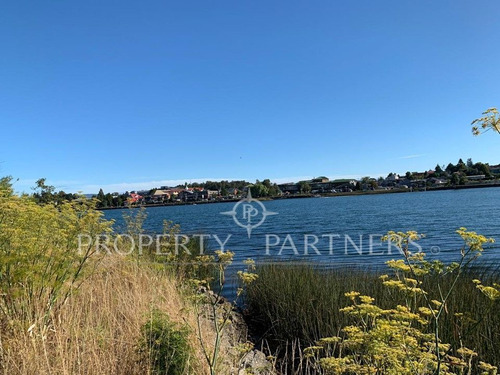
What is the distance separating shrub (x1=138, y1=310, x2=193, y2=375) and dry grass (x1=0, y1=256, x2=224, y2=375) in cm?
9

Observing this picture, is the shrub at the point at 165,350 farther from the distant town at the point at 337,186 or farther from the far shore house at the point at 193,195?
the far shore house at the point at 193,195

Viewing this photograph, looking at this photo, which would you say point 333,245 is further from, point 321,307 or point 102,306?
point 102,306

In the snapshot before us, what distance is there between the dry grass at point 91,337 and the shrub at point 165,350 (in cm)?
9

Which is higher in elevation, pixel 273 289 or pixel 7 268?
pixel 7 268

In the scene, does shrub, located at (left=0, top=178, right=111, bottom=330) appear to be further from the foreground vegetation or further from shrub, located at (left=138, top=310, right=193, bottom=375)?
shrub, located at (left=138, top=310, right=193, bottom=375)

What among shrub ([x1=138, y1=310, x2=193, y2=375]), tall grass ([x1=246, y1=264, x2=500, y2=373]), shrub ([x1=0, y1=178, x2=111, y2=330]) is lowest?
tall grass ([x1=246, y1=264, x2=500, y2=373])

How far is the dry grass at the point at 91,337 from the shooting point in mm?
2373

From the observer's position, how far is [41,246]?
314 cm

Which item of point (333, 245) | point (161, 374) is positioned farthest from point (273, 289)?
point (333, 245)

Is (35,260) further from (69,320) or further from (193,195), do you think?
(193,195)

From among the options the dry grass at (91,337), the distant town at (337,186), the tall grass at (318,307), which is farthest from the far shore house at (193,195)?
the dry grass at (91,337)

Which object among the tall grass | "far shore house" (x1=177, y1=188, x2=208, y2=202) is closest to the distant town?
"far shore house" (x1=177, y1=188, x2=208, y2=202)

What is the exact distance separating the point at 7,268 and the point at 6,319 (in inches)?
19.3

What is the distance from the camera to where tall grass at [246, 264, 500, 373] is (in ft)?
11.4
